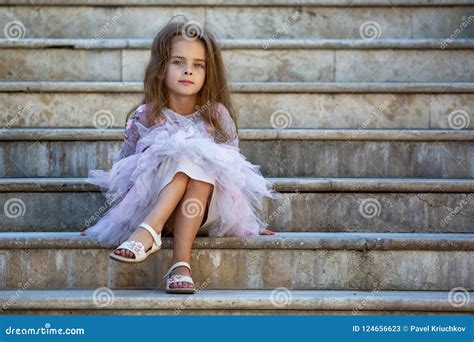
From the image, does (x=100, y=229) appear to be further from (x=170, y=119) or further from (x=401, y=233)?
(x=401, y=233)

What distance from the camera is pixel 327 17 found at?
17.1 ft

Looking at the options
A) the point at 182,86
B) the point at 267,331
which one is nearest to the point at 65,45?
the point at 182,86

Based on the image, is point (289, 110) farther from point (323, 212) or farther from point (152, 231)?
point (152, 231)

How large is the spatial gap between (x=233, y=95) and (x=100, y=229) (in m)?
1.33

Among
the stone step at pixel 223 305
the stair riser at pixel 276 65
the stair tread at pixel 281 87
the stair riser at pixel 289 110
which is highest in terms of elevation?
the stair riser at pixel 276 65

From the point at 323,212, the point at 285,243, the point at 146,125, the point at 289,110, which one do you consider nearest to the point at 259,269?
the point at 285,243

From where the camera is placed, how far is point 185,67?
3715 millimetres

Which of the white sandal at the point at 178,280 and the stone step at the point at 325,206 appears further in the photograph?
the stone step at the point at 325,206

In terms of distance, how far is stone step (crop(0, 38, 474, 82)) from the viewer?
Answer: 482 cm

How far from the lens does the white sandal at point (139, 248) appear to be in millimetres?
3174

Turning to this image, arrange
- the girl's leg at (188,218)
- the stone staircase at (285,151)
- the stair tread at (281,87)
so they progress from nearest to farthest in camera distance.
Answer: the girl's leg at (188,218) < the stone staircase at (285,151) < the stair tread at (281,87)

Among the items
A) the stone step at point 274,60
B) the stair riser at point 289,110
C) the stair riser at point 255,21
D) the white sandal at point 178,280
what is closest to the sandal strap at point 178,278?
the white sandal at point 178,280

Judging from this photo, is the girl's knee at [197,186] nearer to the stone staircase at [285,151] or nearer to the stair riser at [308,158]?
the stone staircase at [285,151]

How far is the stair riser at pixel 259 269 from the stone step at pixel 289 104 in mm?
1218
